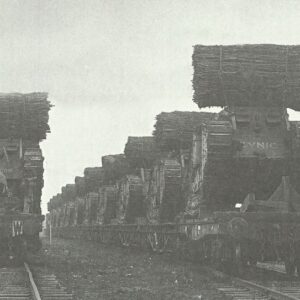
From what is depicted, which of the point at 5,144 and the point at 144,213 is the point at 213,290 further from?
the point at 144,213

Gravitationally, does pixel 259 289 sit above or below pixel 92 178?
below

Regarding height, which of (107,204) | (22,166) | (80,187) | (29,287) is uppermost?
(80,187)

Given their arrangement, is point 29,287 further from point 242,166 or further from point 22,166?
point 22,166

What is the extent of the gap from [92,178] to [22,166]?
19252 millimetres

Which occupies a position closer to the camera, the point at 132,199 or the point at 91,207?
the point at 132,199

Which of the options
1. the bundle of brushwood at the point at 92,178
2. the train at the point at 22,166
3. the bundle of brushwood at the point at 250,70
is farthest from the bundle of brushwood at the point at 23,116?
the bundle of brushwood at the point at 92,178

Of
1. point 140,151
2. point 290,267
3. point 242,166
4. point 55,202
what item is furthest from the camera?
point 55,202

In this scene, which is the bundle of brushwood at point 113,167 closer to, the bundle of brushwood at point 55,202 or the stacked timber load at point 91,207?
the stacked timber load at point 91,207

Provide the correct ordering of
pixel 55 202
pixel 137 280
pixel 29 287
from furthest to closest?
pixel 55 202 → pixel 137 280 → pixel 29 287

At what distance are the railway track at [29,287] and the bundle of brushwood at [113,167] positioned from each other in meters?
17.0

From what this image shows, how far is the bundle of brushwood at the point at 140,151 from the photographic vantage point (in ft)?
86.7

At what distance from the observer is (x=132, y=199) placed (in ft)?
78.5

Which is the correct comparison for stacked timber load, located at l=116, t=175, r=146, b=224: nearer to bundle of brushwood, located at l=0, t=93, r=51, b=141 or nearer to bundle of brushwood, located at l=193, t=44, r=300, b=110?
bundle of brushwood, located at l=0, t=93, r=51, b=141

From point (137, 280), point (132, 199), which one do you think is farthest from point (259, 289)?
point (132, 199)
